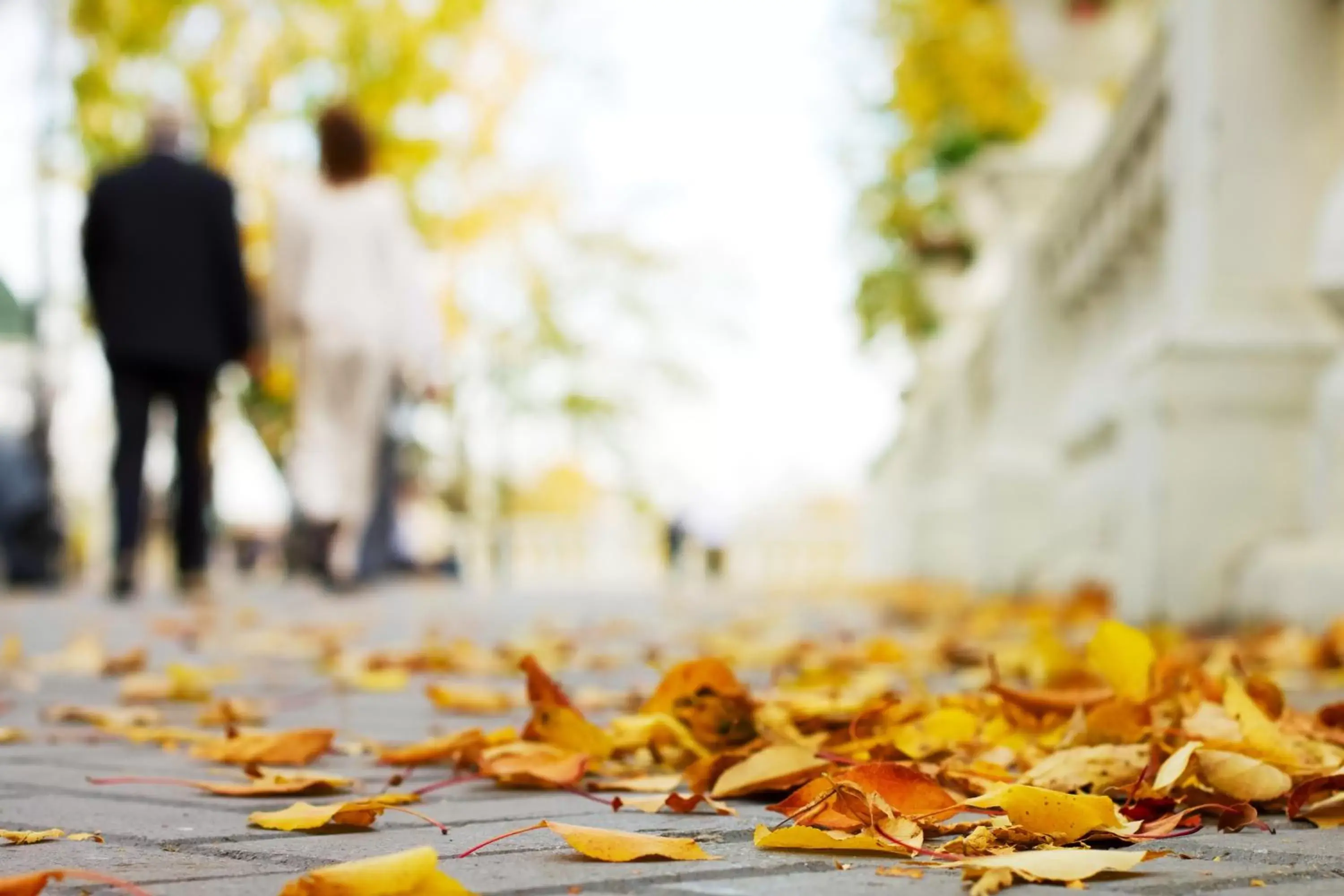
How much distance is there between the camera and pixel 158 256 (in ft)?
26.7

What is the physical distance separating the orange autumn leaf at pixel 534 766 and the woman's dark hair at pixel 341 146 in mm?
7036

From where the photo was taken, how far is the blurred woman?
8.75 metres

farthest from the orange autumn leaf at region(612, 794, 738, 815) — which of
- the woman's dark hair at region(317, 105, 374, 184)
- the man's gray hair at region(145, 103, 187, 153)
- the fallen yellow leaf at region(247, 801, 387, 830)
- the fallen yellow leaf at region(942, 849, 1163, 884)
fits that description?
the woman's dark hair at region(317, 105, 374, 184)

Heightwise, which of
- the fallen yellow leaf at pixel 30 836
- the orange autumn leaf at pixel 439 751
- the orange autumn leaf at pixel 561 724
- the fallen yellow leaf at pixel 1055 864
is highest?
the orange autumn leaf at pixel 561 724

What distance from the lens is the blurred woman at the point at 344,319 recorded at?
8.75 meters

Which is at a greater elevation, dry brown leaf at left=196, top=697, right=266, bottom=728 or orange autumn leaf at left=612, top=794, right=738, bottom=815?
dry brown leaf at left=196, top=697, right=266, bottom=728

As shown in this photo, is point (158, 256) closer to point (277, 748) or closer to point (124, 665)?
point (124, 665)

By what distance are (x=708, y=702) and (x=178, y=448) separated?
6562 millimetres

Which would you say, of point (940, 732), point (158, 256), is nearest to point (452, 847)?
point (940, 732)

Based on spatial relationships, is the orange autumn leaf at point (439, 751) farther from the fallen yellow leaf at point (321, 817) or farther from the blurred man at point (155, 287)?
the blurred man at point (155, 287)

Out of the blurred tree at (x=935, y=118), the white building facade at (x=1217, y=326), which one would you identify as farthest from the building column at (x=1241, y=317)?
the blurred tree at (x=935, y=118)

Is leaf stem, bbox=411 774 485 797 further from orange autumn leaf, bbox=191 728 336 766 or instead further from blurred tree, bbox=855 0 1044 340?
blurred tree, bbox=855 0 1044 340

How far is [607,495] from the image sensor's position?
31.9 m

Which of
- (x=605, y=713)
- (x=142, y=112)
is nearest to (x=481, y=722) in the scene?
(x=605, y=713)
